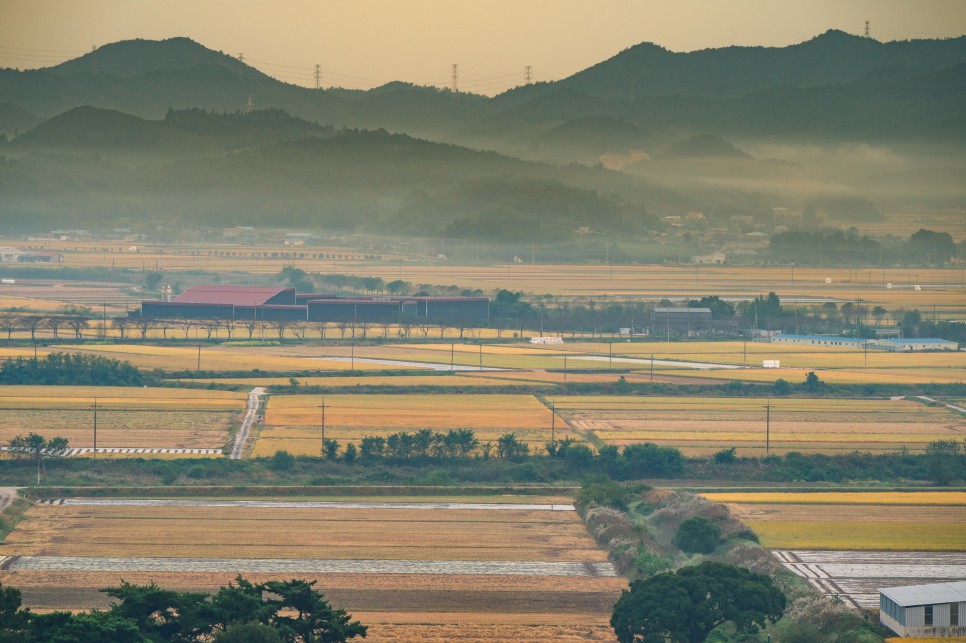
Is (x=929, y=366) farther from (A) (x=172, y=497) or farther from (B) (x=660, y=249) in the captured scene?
(B) (x=660, y=249)

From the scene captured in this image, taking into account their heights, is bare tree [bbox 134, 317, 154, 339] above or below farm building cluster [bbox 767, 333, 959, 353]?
above

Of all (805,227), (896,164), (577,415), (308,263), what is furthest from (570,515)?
(896,164)

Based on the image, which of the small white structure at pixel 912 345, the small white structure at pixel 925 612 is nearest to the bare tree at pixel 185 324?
the small white structure at pixel 912 345

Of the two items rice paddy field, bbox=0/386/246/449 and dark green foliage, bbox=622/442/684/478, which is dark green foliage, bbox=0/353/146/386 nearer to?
rice paddy field, bbox=0/386/246/449

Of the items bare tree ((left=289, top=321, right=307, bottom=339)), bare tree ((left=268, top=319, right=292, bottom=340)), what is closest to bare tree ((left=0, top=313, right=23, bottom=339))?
bare tree ((left=268, top=319, right=292, bottom=340))

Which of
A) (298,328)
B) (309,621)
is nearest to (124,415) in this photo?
(309,621)

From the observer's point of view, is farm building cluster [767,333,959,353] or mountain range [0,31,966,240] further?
mountain range [0,31,966,240]

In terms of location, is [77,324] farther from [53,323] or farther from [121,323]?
[121,323]
